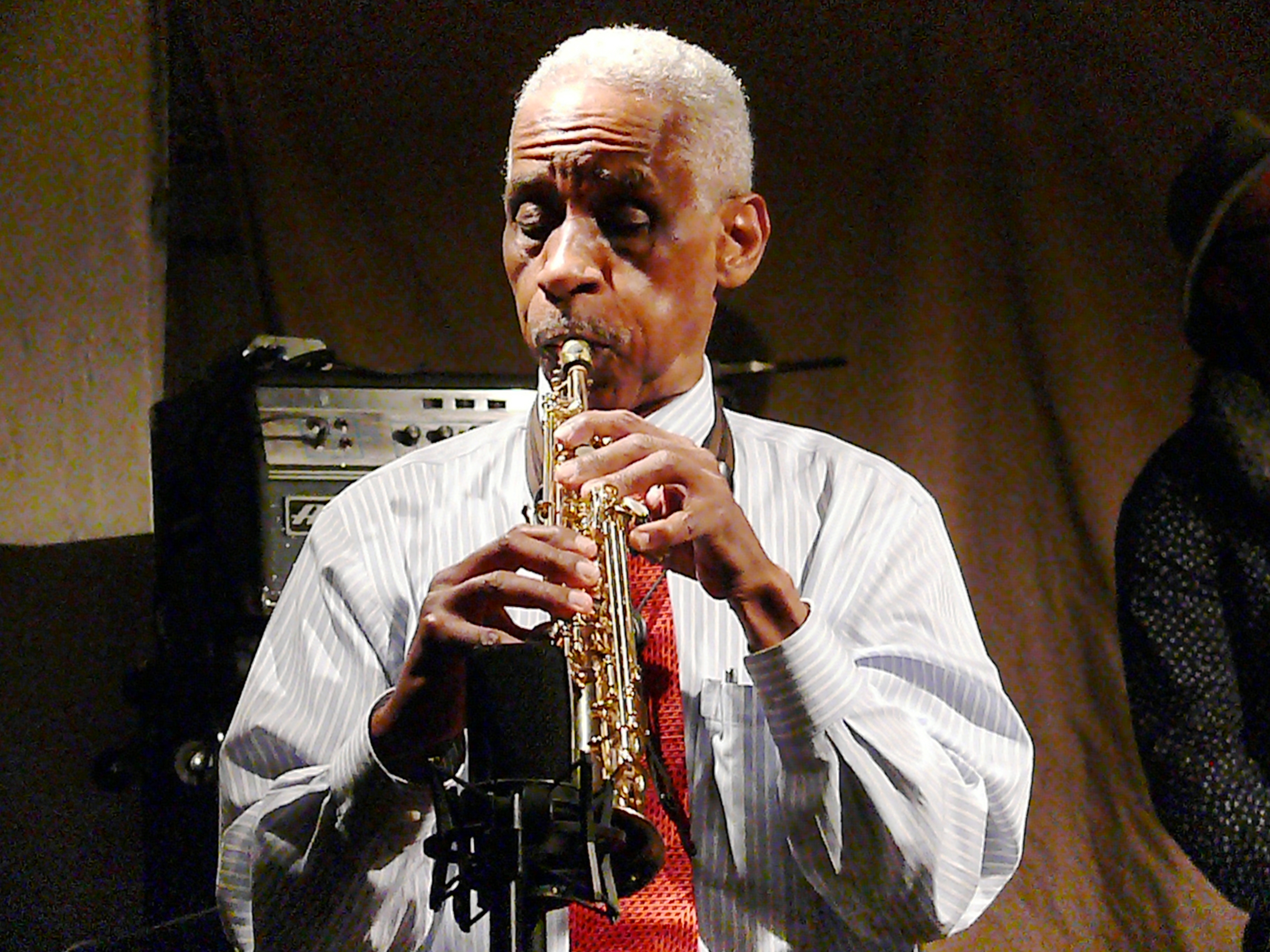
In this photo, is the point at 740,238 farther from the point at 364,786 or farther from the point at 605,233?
the point at 364,786

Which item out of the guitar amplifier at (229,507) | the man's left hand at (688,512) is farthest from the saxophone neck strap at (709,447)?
the guitar amplifier at (229,507)

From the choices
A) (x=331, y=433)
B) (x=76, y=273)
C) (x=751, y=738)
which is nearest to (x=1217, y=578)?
(x=751, y=738)

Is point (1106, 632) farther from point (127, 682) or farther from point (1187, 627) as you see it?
point (127, 682)

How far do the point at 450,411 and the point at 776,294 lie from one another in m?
0.70

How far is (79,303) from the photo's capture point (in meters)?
Result: 2.11

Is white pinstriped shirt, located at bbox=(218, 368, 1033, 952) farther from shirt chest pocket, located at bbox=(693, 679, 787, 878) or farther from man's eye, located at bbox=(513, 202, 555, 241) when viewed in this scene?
man's eye, located at bbox=(513, 202, 555, 241)

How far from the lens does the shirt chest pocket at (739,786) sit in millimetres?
1232

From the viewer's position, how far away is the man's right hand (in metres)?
1.03

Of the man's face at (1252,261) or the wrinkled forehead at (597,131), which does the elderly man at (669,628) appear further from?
the man's face at (1252,261)

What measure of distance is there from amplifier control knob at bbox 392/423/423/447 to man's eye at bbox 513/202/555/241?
559 mm

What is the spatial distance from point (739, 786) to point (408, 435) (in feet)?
2.68

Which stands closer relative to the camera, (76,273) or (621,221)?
(621,221)

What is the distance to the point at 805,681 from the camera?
1.11 m

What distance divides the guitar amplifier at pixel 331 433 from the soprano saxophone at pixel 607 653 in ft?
1.73
